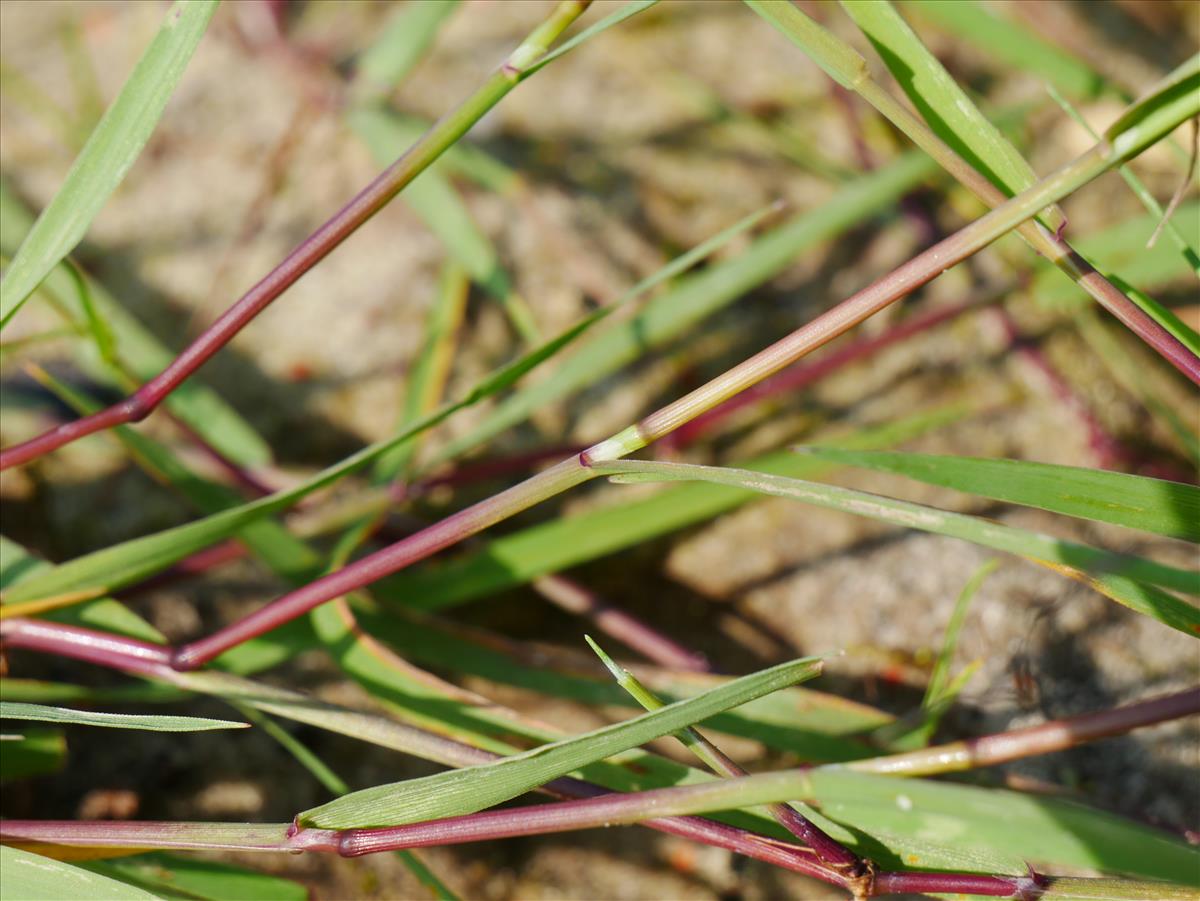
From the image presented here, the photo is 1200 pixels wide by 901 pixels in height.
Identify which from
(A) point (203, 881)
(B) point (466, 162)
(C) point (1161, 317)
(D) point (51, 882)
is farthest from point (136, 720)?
(B) point (466, 162)

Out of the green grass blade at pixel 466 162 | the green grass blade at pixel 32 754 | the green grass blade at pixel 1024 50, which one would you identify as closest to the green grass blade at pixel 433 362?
the green grass blade at pixel 466 162

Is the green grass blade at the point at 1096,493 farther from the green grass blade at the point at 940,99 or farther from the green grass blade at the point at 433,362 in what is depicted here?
→ the green grass blade at the point at 433,362

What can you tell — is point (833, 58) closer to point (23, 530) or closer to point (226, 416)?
point (226, 416)

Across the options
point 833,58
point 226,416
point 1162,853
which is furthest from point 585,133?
point 1162,853

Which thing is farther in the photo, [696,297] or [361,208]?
[696,297]

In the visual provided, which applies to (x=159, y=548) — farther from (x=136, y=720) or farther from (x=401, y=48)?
(x=401, y=48)
